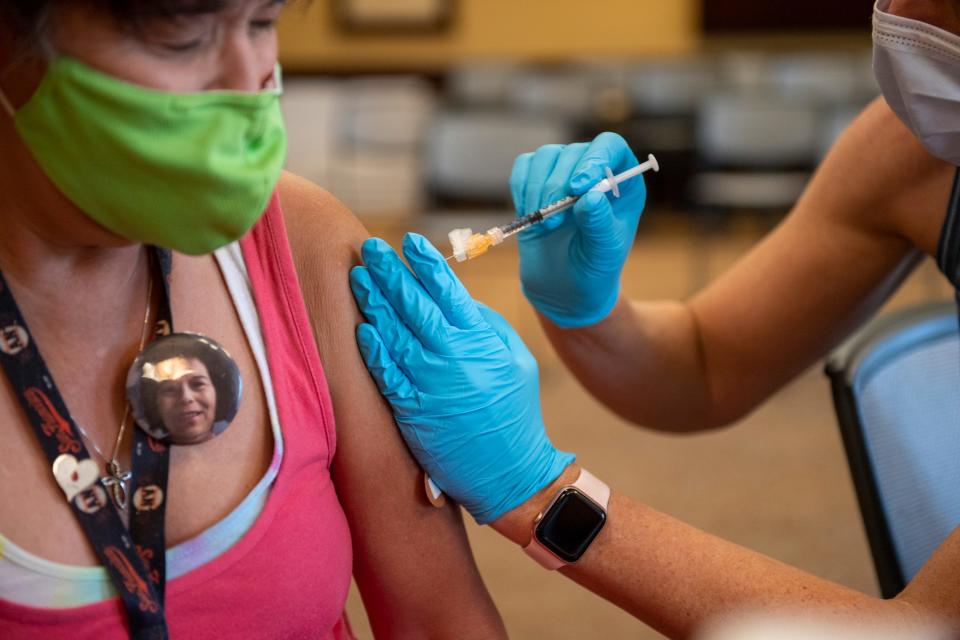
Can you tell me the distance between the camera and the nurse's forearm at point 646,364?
1.64 metres

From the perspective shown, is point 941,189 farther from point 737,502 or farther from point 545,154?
point 737,502

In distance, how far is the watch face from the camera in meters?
1.19

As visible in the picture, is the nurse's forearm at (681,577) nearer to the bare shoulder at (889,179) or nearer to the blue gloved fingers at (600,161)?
the blue gloved fingers at (600,161)

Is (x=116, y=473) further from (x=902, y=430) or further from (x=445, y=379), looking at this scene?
(x=902, y=430)

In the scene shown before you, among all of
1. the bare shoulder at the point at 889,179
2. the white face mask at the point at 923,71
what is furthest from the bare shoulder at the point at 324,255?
the bare shoulder at the point at 889,179

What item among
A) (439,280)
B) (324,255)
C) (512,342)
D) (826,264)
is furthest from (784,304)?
(324,255)

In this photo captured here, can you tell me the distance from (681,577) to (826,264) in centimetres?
A: 63

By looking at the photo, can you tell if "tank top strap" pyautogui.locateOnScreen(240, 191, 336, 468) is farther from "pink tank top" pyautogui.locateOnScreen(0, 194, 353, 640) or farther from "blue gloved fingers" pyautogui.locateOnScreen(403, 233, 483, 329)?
"blue gloved fingers" pyautogui.locateOnScreen(403, 233, 483, 329)

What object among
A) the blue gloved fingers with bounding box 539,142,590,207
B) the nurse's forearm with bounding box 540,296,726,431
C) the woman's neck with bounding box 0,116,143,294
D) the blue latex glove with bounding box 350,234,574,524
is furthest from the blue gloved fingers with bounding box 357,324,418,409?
the nurse's forearm with bounding box 540,296,726,431

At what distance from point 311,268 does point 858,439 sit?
737 millimetres

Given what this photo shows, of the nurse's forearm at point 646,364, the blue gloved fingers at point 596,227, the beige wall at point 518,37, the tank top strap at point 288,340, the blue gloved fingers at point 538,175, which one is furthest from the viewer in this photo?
the beige wall at point 518,37

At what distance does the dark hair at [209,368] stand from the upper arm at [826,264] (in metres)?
0.90

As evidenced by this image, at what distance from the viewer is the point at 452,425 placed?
1.17 m

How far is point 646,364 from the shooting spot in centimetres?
168
